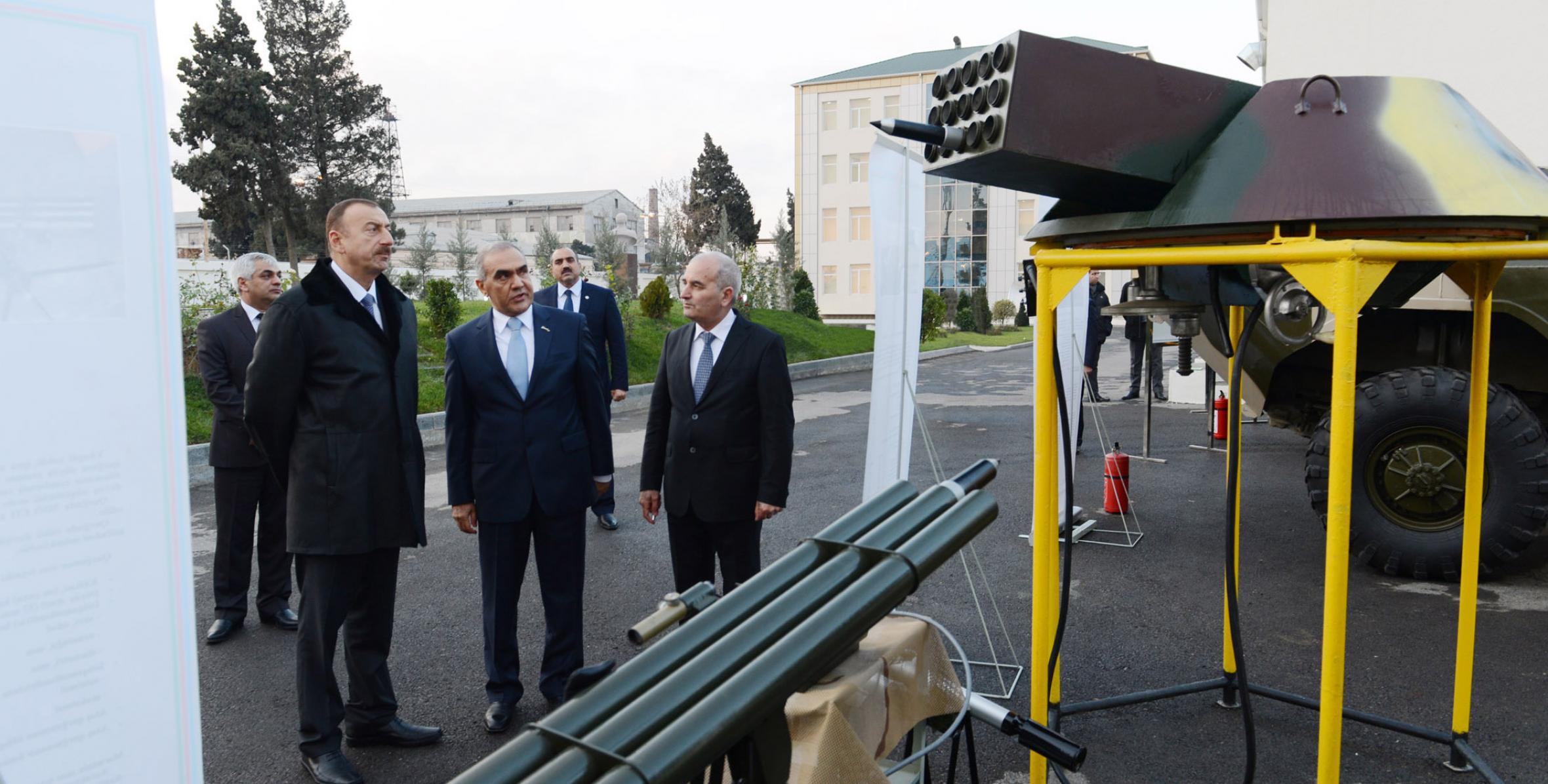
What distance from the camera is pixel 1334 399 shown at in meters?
2.37

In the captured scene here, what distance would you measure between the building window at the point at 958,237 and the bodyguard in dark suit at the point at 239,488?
44936 millimetres

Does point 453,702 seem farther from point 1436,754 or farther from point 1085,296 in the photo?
point 1085,296

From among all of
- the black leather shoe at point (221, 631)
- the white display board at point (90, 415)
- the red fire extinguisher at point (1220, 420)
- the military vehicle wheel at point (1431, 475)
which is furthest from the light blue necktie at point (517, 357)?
the red fire extinguisher at point (1220, 420)

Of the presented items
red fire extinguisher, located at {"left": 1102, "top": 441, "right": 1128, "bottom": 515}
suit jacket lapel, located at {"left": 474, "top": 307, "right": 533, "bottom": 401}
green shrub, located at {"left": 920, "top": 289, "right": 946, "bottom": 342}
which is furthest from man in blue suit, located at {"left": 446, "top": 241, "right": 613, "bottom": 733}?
green shrub, located at {"left": 920, "top": 289, "right": 946, "bottom": 342}

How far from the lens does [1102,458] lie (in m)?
9.80

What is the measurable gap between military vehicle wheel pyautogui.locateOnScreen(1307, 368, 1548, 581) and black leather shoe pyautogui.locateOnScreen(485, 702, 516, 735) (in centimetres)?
440

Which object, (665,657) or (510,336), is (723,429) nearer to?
(510,336)

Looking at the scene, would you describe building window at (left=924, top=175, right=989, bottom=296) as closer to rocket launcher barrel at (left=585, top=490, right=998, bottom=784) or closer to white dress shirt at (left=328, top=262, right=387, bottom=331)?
white dress shirt at (left=328, top=262, right=387, bottom=331)

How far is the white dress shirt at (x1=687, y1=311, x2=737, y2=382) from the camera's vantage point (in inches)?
159

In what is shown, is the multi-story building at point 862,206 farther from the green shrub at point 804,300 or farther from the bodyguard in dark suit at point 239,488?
the bodyguard in dark suit at point 239,488

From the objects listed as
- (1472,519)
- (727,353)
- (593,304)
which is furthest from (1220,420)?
(727,353)

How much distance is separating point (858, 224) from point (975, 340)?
20.4m

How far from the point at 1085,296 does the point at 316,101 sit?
132ft

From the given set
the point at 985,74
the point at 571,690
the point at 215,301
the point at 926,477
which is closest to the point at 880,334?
the point at 985,74
